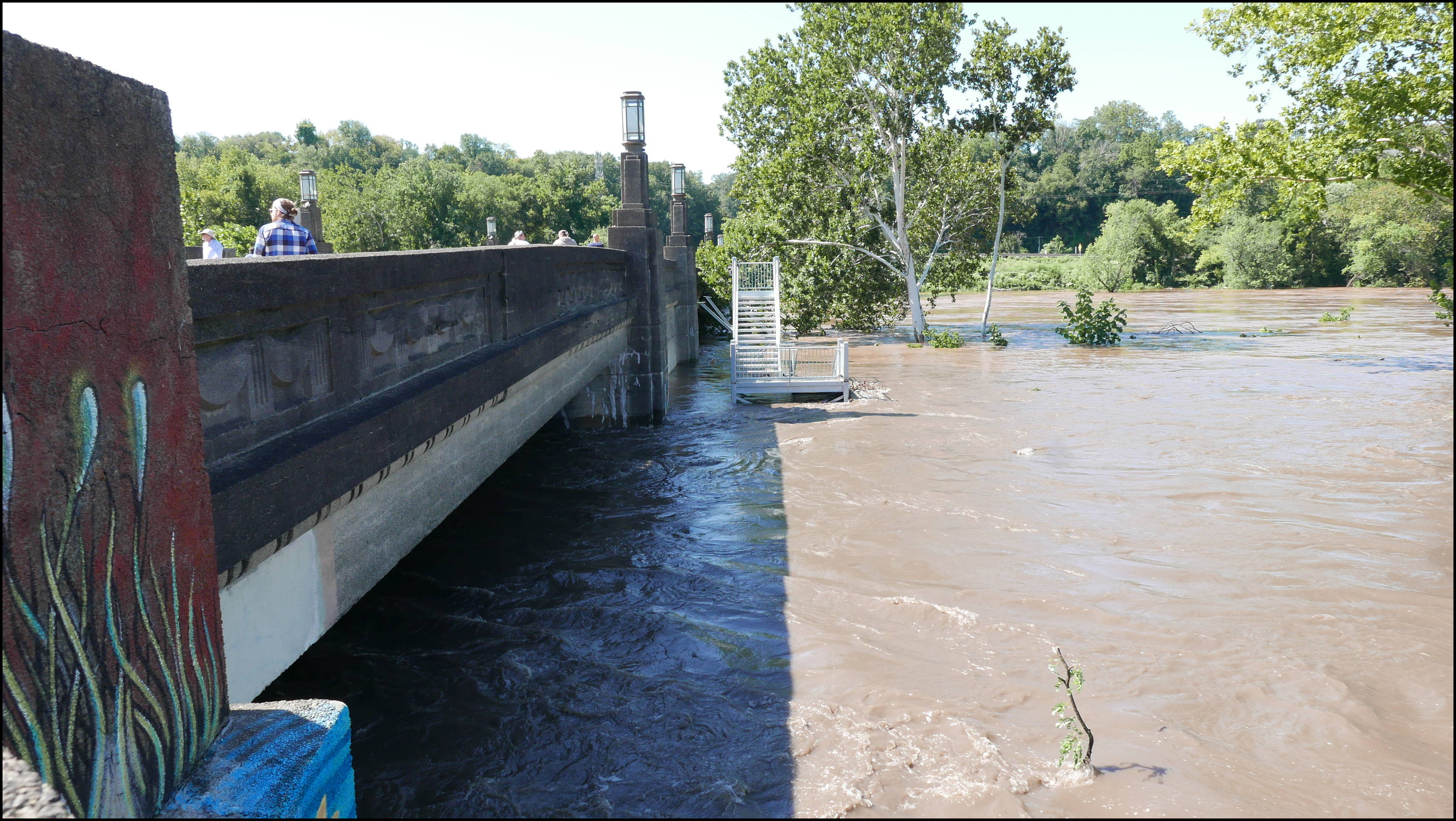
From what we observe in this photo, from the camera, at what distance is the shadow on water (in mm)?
4680

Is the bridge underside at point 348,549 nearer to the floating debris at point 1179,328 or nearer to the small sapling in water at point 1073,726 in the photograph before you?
the small sapling in water at point 1073,726

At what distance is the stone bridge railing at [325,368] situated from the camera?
3207 mm

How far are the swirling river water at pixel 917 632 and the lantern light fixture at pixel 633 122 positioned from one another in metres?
4.63

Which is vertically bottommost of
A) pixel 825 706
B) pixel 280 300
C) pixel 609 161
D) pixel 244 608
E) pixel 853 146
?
pixel 825 706

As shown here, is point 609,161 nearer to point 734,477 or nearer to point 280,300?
point 734,477

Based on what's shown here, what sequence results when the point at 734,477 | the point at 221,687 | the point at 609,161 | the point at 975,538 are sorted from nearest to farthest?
the point at 221,687, the point at 975,538, the point at 734,477, the point at 609,161

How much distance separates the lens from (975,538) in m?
8.62

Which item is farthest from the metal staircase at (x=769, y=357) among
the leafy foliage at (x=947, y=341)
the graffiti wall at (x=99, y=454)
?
the graffiti wall at (x=99, y=454)

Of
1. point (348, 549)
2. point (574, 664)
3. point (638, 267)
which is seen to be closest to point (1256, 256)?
point (638, 267)

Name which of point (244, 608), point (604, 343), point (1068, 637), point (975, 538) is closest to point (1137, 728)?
point (1068, 637)

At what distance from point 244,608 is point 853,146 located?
25.7m

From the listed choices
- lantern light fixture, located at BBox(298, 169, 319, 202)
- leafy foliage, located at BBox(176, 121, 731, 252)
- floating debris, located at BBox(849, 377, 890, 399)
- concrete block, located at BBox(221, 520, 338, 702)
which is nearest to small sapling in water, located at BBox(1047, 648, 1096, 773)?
concrete block, located at BBox(221, 520, 338, 702)

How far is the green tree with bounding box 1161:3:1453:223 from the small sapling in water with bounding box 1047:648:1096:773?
49.3ft

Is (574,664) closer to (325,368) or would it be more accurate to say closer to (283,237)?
(325,368)
